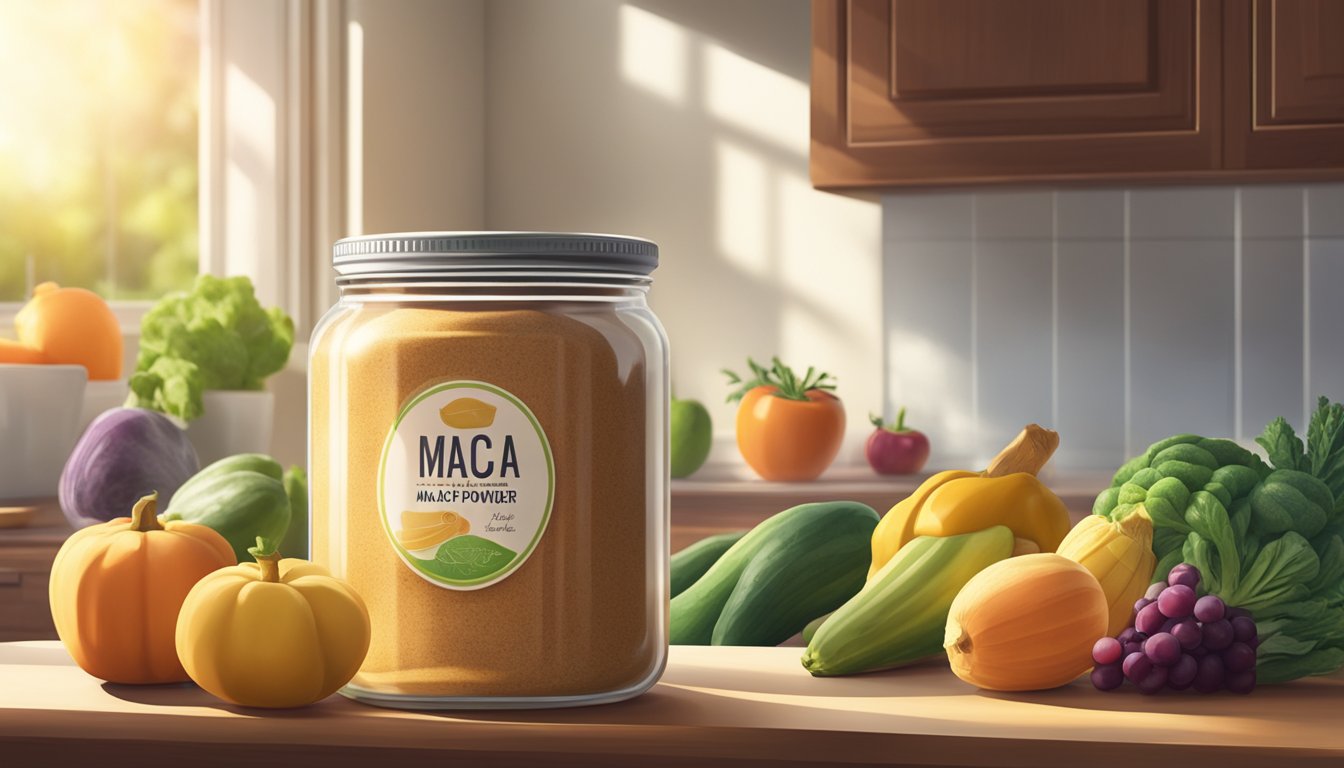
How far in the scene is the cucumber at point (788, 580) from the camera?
747 mm

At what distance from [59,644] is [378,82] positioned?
2222 millimetres

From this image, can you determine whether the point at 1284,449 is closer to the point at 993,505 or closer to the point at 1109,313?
the point at 993,505

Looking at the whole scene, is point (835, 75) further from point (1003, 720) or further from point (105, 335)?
point (1003, 720)

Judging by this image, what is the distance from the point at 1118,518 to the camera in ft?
1.99

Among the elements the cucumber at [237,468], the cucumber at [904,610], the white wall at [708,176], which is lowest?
the cucumber at [904,610]

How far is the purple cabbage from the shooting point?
1.62 metres

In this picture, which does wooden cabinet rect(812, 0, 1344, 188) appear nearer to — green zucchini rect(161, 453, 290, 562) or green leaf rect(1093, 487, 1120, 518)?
green zucchini rect(161, 453, 290, 562)

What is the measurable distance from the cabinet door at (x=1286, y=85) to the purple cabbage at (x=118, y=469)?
1.81 meters

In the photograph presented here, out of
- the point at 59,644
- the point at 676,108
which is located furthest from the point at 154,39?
the point at 59,644

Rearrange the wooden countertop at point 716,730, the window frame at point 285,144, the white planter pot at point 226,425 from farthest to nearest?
the window frame at point 285,144
the white planter pot at point 226,425
the wooden countertop at point 716,730

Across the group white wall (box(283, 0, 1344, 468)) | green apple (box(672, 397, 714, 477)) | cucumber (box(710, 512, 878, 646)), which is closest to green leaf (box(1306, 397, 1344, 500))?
cucumber (box(710, 512, 878, 646))

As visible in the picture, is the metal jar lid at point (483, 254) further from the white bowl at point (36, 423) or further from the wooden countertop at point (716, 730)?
the white bowl at point (36, 423)

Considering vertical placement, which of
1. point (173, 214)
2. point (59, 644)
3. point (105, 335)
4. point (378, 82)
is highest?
point (378, 82)

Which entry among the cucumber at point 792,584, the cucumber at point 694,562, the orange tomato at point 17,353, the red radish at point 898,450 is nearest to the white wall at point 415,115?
the orange tomato at point 17,353
